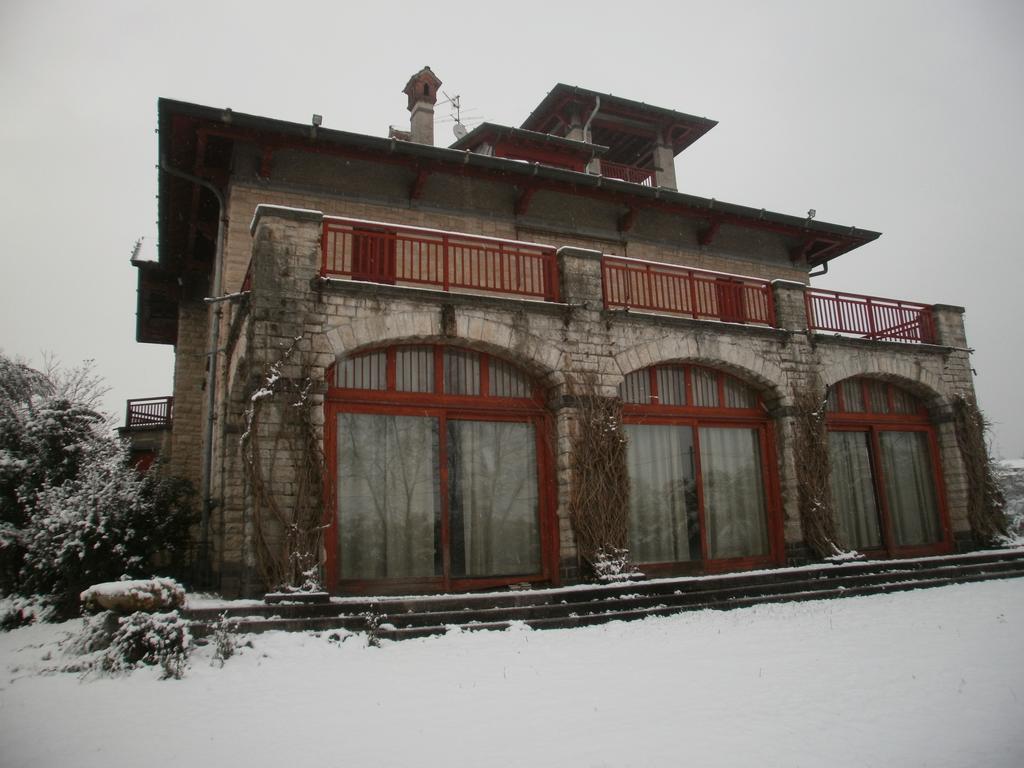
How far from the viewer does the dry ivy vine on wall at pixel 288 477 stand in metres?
7.28

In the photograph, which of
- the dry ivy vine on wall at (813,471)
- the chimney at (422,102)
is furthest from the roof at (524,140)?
the dry ivy vine on wall at (813,471)

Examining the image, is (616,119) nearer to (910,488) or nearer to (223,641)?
(910,488)

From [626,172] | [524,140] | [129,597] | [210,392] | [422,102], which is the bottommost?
[129,597]

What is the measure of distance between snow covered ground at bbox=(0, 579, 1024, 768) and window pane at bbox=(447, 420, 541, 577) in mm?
2071

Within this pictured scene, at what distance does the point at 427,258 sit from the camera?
878 centimetres

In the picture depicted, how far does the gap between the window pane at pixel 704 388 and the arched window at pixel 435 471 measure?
8.39ft

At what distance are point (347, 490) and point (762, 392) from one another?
21.0ft

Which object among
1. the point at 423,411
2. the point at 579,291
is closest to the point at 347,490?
the point at 423,411

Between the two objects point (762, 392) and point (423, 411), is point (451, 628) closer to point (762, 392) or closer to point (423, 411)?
point (423, 411)

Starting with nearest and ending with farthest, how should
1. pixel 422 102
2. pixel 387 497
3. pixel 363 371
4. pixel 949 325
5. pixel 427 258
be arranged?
pixel 387 497, pixel 363 371, pixel 427 258, pixel 949 325, pixel 422 102

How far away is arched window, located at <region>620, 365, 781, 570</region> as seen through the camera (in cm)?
988

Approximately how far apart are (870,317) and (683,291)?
361 cm

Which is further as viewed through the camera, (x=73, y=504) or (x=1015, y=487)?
(x=1015, y=487)

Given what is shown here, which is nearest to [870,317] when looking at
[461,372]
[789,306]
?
[789,306]
